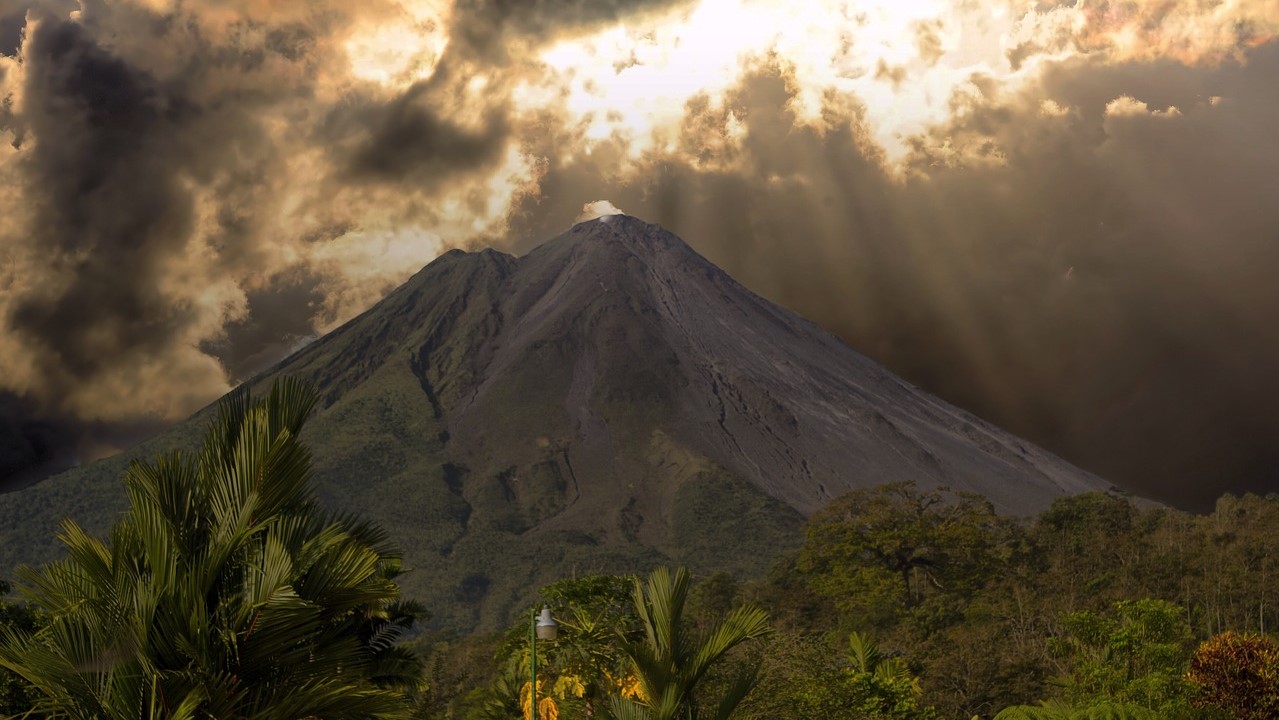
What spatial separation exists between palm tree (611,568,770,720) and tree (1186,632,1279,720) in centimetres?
1361

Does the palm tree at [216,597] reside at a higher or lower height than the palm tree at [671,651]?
higher

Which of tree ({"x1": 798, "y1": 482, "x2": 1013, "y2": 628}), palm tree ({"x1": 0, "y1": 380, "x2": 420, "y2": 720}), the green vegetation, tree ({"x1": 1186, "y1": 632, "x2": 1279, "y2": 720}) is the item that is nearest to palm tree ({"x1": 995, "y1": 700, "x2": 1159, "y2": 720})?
the green vegetation

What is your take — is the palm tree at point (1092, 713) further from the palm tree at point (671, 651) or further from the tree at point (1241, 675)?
the palm tree at point (671, 651)

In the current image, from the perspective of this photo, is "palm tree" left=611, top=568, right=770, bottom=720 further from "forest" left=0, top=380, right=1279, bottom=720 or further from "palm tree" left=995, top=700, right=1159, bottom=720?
"palm tree" left=995, top=700, right=1159, bottom=720

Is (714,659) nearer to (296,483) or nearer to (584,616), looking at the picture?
(296,483)

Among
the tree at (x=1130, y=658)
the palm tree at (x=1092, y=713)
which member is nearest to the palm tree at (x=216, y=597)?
the palm tree at (x=1092, y=713)

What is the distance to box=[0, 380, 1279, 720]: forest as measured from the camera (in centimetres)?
646

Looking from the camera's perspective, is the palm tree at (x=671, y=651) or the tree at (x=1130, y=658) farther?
the tree at (x=1130, y=658)

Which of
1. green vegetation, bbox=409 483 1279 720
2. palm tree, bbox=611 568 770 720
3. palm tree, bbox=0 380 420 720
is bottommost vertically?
green vegetation, bbox=409 483 1279 720

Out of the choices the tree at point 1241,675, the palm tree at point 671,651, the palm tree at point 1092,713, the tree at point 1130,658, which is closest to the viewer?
the palm tree at point 671,651

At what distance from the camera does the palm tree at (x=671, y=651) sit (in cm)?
992

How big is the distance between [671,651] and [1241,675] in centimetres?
1445

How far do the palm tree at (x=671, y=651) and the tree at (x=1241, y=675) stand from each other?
1361 cm

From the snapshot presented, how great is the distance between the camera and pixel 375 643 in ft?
49.5
